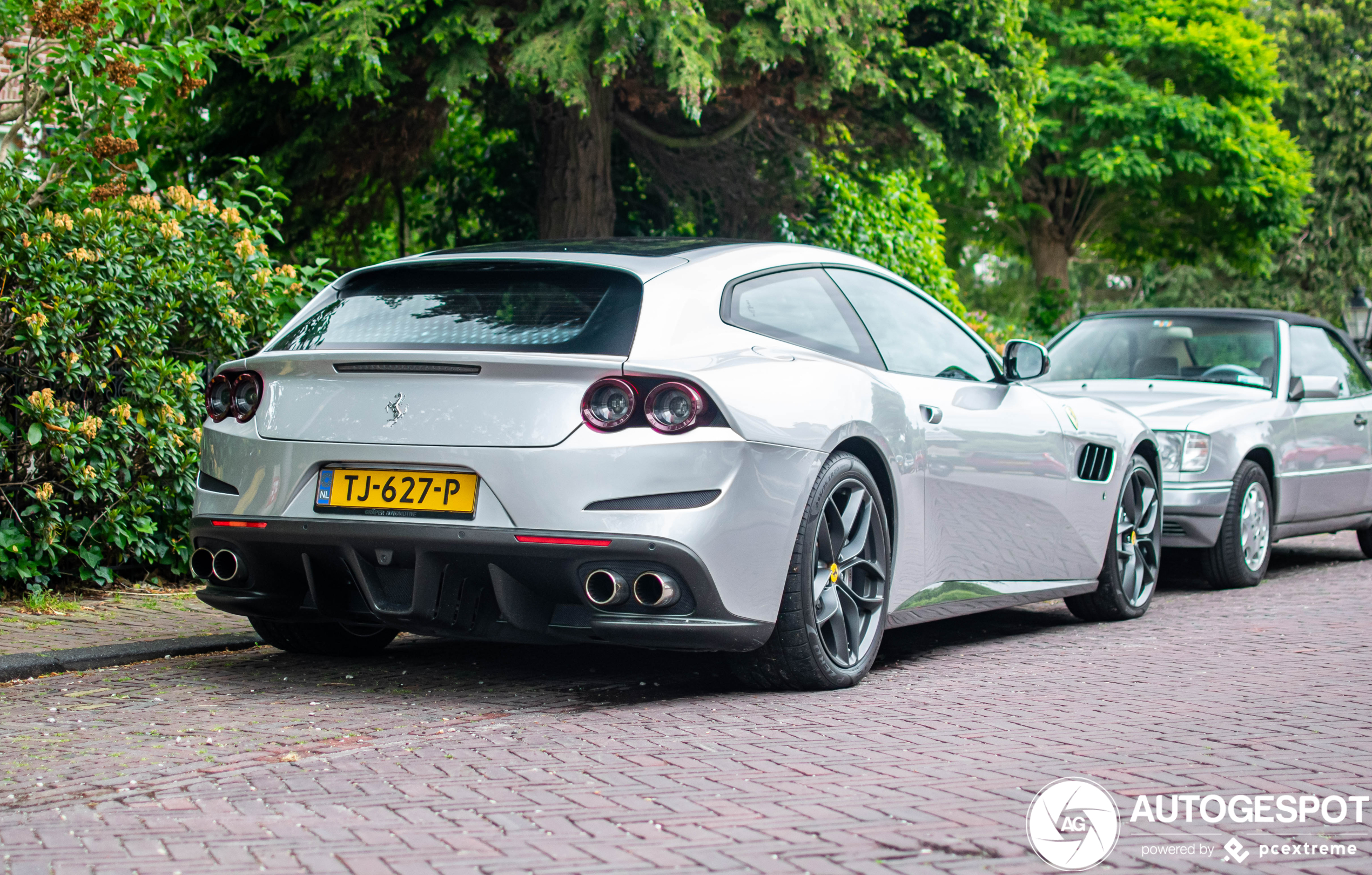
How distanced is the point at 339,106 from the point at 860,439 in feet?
22.0

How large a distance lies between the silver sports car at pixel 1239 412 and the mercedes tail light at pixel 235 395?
5.21 meters

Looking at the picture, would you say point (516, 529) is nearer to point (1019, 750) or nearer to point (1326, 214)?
point (1019, 750)

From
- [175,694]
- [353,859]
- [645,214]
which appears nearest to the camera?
[353,859]

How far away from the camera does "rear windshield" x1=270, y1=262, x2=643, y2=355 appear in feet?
15.7

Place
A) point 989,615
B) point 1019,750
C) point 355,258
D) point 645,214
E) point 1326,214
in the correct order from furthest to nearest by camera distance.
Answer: point 1326,214, point 645,214, point 355,258, point 989,615, point 1019,750

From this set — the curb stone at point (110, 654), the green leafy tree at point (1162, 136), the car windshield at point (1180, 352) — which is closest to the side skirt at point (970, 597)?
the curb stone at point (110, 654)

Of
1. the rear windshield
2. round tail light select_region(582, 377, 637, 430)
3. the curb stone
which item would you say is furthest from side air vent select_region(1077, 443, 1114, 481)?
the curb stone

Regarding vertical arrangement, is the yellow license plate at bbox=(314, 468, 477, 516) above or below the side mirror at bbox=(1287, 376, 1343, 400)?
below

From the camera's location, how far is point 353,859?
10.5 ft

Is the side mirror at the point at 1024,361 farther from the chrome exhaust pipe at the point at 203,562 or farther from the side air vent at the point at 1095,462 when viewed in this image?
the chrome exhaust pipe at the point at 203,562


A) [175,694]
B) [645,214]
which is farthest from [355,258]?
[175,694]

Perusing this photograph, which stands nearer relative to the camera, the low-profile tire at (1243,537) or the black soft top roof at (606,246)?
the black soft top roof at (606,246)

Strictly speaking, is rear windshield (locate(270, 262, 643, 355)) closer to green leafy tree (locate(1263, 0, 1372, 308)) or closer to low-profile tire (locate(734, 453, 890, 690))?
low-profile tire (locate(734, 453, 890, 690))

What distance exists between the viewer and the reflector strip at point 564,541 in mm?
4480
